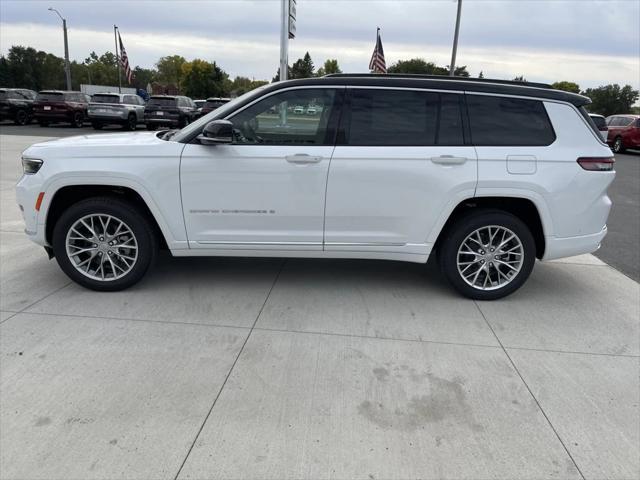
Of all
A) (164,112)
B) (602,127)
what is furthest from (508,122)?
(164,112)

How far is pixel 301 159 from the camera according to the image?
13.3ft

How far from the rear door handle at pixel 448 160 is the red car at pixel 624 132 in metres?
20.9

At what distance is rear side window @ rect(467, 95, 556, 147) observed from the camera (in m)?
4.20

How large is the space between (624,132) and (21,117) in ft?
92.2

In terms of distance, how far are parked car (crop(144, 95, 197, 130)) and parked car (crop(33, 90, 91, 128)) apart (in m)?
4.05

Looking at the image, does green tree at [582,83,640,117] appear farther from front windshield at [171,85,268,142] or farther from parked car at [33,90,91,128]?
front windshield at [171,85,268,142]

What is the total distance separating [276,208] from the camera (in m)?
4.16

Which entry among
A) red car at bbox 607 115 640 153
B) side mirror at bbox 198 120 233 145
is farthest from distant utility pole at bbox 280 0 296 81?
red car at bbox 607 115 640 153

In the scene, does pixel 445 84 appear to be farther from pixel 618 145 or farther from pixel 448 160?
pixel 618 145

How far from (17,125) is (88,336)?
25.8 m

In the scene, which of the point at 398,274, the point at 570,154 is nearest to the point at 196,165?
the point at 398,274

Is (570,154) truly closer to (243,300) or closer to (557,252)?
(557,252)

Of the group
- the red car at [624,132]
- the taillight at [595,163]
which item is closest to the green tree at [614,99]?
the red car at [624,132]

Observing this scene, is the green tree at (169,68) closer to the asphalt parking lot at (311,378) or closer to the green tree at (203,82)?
the green tree at (203,82)
